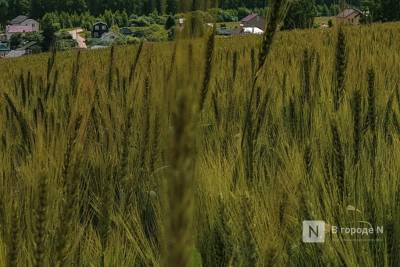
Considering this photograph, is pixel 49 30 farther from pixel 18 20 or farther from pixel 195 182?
pixel 18 20

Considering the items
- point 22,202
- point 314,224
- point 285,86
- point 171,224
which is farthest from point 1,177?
point 285,86

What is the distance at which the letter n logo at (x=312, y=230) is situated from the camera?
27.2 inches

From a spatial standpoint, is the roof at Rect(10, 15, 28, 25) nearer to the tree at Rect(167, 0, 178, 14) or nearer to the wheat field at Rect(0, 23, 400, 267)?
the wheat field at Rect(0, 23, 400, 267)

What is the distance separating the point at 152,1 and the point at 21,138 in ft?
2.09

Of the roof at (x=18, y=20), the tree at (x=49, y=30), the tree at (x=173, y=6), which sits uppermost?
the tree at (x=173, y=6)

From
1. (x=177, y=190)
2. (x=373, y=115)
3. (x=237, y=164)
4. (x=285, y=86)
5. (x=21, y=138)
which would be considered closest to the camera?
(x=177, y=190)

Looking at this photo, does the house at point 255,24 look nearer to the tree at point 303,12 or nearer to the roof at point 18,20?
the tree at point 303,12

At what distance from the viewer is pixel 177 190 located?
301 millimetres

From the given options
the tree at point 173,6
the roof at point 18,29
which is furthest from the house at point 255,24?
the roof at point 18,29

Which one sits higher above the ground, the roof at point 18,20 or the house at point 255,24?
the house at point 255,24

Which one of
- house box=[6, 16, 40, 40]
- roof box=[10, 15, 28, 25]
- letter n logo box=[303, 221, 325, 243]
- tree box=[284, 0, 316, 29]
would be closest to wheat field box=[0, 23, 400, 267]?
letter n logo box=[303, 221, 325, 243]

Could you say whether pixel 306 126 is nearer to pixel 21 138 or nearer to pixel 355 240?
pixel 355 240

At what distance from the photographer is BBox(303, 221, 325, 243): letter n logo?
690 millimetres

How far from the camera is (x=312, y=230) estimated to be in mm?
710
